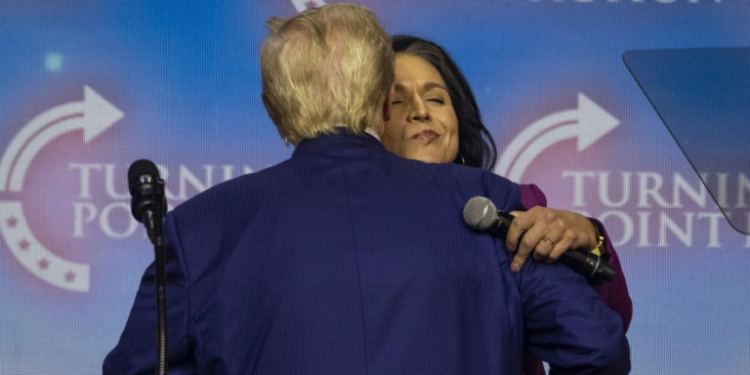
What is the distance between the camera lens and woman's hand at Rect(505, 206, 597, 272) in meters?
1.53

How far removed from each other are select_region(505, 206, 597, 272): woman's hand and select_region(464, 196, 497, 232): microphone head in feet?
0.15

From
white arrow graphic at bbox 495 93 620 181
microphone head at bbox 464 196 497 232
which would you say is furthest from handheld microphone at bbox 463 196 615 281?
white arrow graphic at bbox 495 93 620 181

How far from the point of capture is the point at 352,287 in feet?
4.83

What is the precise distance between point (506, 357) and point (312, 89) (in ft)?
1.49

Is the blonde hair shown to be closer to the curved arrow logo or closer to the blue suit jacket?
the blue suit jacket

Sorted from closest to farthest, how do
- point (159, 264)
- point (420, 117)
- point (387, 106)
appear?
point (159, 264)
point (387, 106)
point (420, 117)

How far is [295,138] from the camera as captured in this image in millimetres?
1601

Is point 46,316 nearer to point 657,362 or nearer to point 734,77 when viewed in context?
point 657,362

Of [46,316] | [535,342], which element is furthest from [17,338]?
[535,342]

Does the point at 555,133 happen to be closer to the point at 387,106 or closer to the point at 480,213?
the point at 387,106

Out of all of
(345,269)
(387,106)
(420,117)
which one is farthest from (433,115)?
(345,269)

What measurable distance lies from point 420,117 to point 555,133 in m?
0.92

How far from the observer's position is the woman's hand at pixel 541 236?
153cm

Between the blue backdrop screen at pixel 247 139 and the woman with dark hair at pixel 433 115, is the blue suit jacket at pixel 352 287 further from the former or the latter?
the blue backdrop screen at pixel 247 139
